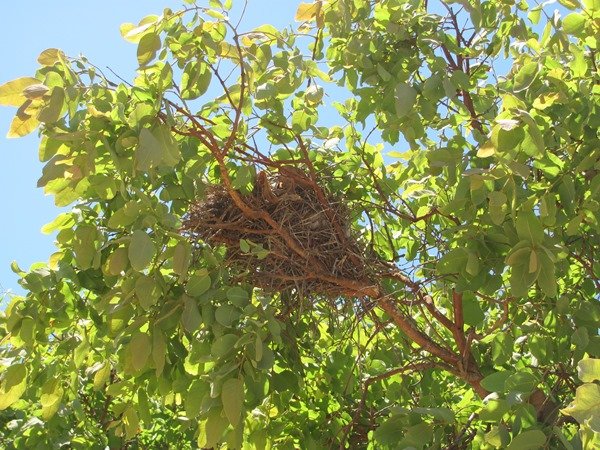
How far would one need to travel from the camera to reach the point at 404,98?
2844mm

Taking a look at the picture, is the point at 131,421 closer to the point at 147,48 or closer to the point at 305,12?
the point at 147,48

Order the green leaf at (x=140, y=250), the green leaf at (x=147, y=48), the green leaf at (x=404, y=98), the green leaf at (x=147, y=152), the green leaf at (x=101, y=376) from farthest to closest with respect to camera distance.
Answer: the green leaf at (x=101, y=376) → the green leaf at (x=404, y=98) → the green leaf at (x=147, y=48) → the green leaf at (x=140, y=250) → the green leaf at (x=147, y=152)

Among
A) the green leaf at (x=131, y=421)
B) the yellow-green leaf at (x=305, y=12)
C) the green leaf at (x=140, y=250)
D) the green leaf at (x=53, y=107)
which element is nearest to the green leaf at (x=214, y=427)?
the green leaf at (x=140, y=250)

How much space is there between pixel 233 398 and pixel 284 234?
0.89 m

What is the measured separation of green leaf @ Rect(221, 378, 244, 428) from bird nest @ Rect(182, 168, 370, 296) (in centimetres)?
76

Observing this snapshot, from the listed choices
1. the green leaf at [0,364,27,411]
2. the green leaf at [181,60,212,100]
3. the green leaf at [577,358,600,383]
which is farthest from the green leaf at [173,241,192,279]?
the green leaf at [577,358,600,383]

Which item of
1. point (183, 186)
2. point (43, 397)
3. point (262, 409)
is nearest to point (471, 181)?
point (183, 186)

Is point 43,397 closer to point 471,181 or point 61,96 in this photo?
point 61,96

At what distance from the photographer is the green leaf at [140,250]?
237 centimetres

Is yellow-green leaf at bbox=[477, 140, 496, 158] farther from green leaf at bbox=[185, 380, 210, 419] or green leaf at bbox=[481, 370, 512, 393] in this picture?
green leaf at bbox=[185, 380, 210, 419]

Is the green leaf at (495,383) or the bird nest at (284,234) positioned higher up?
the bird nest at (284,234)

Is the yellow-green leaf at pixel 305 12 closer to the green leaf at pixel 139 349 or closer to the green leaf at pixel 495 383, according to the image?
the green leaf at pixel 139 349

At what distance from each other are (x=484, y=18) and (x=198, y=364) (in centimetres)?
162

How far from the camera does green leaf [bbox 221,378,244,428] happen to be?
2.43 meters
